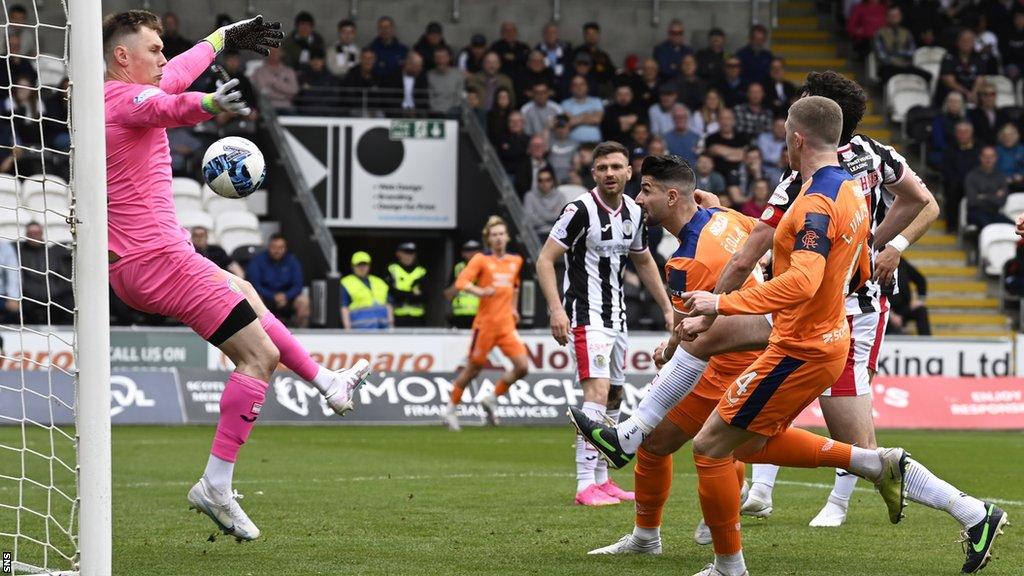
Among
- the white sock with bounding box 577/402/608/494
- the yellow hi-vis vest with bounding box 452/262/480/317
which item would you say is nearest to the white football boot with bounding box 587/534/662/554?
the white sock with bounding box 577/402/608/494

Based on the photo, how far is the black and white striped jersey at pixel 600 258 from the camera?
10.5 metres

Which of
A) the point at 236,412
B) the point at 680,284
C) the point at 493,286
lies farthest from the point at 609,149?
the point at 493,286

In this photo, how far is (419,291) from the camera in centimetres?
2159

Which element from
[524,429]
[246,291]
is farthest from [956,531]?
[524,429]

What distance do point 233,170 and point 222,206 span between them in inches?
624

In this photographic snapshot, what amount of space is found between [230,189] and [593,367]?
12.3 feet

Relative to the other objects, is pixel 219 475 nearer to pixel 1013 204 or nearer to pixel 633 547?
pixel 633 547

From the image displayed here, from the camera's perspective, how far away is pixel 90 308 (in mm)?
5438

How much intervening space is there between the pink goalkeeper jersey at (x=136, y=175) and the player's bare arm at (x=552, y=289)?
3.47m

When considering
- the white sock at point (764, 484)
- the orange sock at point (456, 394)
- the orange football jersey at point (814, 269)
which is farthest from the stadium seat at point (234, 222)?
the orange football jersey at point (814, 269)

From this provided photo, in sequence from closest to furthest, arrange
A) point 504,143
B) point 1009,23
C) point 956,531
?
point 956,531 → point 504,143 → point 1009,23

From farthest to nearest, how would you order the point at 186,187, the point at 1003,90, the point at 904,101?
the point at 1003,90
the point at 904,101
the point at 186,187

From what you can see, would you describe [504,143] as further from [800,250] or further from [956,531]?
[800,250]

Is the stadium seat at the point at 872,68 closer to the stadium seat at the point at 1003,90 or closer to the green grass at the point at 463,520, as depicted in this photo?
the stadium seat at the point at 1003,90
